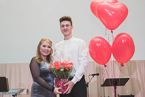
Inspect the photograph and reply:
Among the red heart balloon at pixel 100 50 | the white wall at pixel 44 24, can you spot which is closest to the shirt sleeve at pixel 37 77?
the red heart balloon at pixel 100 50

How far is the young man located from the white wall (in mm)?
2709

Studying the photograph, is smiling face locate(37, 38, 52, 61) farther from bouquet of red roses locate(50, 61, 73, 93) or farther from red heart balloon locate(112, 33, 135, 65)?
red heart balloon locate(112, 33, 135, 65)

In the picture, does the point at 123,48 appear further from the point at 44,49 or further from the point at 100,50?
the point at 44,49

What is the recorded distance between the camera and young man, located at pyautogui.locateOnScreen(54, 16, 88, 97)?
10.0 ft

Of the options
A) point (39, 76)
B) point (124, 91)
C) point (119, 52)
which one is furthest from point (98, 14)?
point (124, 91)

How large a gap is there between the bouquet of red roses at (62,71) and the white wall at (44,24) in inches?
119

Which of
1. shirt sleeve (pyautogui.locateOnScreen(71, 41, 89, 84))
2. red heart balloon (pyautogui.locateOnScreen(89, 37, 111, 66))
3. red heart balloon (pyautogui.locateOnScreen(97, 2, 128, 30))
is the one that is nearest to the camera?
shirt sleeve (pyautogui.locateOnScreen(71, 41, 89, 84))

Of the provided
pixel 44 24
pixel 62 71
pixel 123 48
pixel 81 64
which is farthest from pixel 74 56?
pixel 44 24

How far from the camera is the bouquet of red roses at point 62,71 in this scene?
2.86 m

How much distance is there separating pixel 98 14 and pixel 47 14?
6.36 feet

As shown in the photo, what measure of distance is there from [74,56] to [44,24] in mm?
2958

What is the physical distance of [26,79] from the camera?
19.0ft

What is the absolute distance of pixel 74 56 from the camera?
10.3ft

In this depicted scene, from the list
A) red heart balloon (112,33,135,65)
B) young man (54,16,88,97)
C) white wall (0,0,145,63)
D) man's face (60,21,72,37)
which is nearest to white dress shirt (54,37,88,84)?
young man (54,16,88,97)
